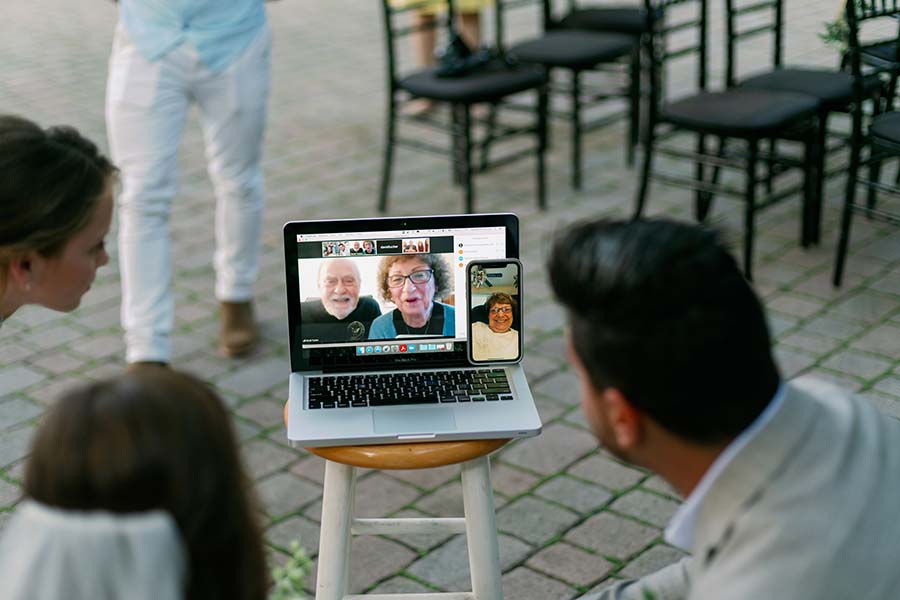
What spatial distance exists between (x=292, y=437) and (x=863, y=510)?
3.84 ft

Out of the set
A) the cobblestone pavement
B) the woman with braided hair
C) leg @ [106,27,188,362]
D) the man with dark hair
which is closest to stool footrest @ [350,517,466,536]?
the cobblestone pavement

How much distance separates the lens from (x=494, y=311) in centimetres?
254

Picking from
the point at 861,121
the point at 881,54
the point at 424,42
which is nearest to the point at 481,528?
the point at 861,121

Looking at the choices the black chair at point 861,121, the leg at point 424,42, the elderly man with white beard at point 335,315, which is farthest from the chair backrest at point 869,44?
the leg at point 424,42

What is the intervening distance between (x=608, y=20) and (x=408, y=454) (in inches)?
177

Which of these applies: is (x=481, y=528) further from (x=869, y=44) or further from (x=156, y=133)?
(x=869, y=44)

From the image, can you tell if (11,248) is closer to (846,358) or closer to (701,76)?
(846,358)

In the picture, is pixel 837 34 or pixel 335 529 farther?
pixel 837 34

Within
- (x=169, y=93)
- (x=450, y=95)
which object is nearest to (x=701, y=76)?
(x=450, y=95)

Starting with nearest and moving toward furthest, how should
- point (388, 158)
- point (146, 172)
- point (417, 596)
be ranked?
point (417, 596) < point (146, 172) < point (388, 158)

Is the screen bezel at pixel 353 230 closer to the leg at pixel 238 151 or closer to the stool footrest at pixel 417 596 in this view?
the stool footrest at pixel 417 596

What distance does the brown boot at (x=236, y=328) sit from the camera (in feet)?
14.3

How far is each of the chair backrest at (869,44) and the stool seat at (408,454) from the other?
110 inches

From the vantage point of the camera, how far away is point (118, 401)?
4.15 feet
